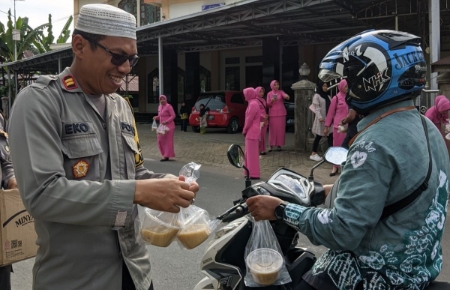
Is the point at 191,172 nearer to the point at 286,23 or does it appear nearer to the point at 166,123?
the point at 166,123

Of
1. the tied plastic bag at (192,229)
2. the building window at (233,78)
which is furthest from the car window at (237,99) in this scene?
the tied plastic bag at (192,229)

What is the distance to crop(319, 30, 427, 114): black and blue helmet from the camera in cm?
179

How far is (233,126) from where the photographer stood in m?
18.4

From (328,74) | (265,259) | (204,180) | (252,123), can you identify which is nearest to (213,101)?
(252,123)

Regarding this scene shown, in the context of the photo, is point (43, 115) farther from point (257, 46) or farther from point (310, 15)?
point (257, 46)

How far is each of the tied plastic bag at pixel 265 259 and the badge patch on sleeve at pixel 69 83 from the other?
1.06 m

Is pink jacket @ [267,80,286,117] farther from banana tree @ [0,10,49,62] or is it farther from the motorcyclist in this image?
banana tree @ [0,10,49,62]

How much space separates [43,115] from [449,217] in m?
6.60

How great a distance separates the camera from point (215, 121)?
1809 centimetres

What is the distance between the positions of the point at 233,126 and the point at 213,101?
1.23 meters

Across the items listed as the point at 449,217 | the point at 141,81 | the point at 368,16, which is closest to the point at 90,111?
the point at 449,217

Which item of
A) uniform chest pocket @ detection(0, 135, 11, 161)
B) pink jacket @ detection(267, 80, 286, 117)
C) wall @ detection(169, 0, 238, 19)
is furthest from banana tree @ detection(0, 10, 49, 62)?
uniform chest pocket @ detection(0, 135, 11, 161)

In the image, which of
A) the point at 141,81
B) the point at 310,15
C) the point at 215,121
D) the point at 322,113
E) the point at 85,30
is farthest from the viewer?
the point at 141,81

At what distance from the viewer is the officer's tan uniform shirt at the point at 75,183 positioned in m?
1.59
